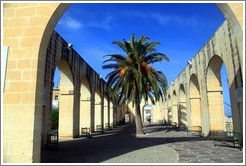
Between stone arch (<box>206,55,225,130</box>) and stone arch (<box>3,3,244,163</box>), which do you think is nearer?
stone arch (<box>3,3,244,163</box>)

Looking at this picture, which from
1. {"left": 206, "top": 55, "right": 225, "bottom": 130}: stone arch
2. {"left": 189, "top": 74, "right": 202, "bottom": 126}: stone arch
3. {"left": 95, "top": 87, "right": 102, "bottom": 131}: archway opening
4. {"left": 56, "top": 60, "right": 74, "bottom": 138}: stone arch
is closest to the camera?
{"left": 206, "top": 55, "right": 225, "bottom": 130}: stone arch

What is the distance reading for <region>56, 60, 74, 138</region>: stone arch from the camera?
1648cm

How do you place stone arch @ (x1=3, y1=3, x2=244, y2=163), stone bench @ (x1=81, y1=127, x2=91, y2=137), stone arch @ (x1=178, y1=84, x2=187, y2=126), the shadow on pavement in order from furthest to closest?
1. stone arch @ (x1=178, y1=84, x2=187, y2=126)
2. stone bench @ (x1=81, y1=127, x2=91, y2=137)
3. the shadow on pavement
4. stone arch @ (x1=3, y1=3, x2=244, y2=163)

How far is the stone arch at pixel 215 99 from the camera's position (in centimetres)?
1606

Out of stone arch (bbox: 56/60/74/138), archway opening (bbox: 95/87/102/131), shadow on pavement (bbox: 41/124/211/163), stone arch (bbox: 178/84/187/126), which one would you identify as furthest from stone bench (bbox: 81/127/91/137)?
stone arch (bbox: 178/84/187/126)

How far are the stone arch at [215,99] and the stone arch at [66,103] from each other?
874 centimetres

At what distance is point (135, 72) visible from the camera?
17.6m

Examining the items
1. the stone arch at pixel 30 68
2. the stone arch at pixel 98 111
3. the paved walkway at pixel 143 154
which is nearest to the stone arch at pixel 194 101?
the stone arch at pixel 98 111

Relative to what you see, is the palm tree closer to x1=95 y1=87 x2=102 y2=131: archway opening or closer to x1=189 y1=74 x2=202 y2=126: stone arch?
x1=189 y1=74 x2=202 y2=126: stone arch

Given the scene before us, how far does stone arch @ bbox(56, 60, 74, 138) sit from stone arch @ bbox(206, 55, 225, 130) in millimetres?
8743

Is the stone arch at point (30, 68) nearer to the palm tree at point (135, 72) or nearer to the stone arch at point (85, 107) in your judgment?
the palm tree at point (135, 72)

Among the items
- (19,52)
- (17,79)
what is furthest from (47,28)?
(17,79)

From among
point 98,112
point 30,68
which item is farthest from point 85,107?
point 30,68

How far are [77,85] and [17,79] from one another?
12142 mm
